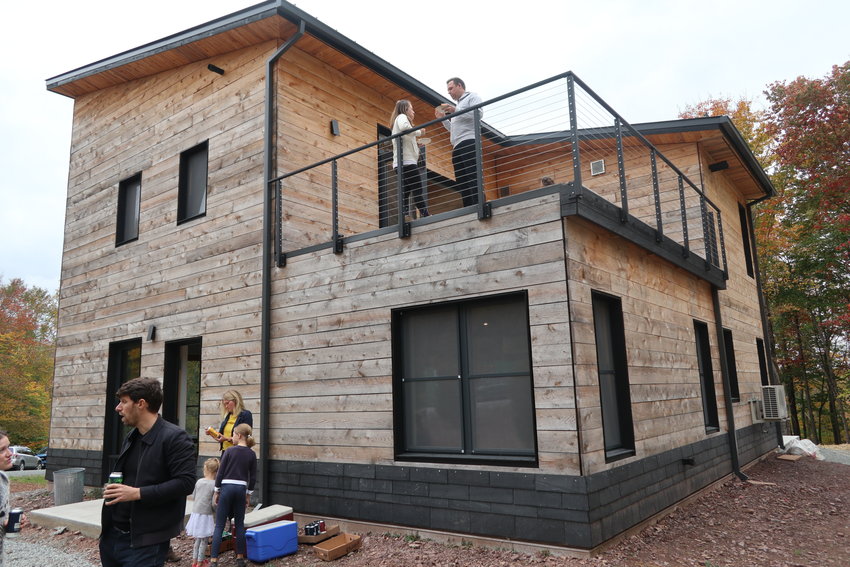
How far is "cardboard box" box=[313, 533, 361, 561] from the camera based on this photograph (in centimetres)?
551

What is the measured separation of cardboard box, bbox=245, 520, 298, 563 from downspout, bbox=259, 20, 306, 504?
150 centimetres

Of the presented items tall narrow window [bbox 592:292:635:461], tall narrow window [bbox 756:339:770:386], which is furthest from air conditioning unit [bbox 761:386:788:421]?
tall narrow window [bbox 592:292:635:461]

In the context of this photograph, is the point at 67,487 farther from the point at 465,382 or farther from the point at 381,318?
the point at 465,382

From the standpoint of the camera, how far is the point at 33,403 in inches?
1165

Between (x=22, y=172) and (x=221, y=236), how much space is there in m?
134

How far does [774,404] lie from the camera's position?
37.5ft

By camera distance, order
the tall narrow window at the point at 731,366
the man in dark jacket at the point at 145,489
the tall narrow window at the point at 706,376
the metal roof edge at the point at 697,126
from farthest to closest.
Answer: the tall narrow window at the point at 731,366
the metal roof edge at the point at 697,126
the tall narrow window at the point at 706,376
the man in dark jacket at the point at 145,489

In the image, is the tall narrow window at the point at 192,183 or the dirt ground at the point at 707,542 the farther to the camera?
the tall narrow window at the point at 192,183

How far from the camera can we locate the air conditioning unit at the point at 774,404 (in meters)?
11.3

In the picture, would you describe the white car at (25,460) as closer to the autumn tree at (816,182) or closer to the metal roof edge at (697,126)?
the metal roof edge at (697,126)

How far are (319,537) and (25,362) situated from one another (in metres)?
27.9

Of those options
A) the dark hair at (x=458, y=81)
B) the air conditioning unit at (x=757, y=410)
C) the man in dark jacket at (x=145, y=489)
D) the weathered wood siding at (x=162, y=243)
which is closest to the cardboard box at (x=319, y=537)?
the weathered wood siding at (x=162, y=243)

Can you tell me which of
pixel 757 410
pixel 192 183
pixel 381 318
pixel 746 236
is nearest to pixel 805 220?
pixel 746 236

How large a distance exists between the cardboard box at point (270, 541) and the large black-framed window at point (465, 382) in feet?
4.37
